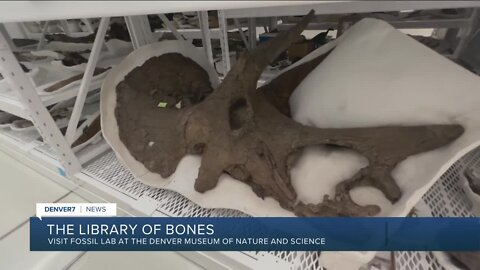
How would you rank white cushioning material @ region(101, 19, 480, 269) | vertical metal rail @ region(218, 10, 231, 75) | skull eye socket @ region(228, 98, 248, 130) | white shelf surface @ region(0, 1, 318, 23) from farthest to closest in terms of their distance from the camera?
1. vertical metal rail @ region(218, 10, 231, 75)
2. skull eye socket @ region(228, 98, 248, 130)
3. white cushioning material @ region(101, 19, 480, 269)
4. white shelf surface @ region(0, 1, 318, 23)

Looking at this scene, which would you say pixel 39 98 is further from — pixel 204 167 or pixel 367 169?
pixel 367 169

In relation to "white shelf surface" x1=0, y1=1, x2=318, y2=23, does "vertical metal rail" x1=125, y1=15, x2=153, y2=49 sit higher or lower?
lower

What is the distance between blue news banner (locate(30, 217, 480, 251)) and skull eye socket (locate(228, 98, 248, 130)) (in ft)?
0.83

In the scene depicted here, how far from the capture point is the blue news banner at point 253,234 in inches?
20.4

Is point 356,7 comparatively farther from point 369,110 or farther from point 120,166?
point 120,166

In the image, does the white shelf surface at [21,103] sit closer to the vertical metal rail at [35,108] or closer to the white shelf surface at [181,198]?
the vertical metal rail at [35,108]

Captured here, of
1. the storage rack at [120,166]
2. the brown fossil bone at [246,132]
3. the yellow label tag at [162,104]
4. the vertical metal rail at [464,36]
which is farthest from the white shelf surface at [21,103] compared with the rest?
the vertical metal rail at [464,36]

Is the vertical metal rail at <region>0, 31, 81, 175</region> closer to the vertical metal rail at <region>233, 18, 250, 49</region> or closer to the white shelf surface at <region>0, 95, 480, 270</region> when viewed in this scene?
the white shelf surface at <region>0, 95, 480, 270</region>

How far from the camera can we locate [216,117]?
648mm

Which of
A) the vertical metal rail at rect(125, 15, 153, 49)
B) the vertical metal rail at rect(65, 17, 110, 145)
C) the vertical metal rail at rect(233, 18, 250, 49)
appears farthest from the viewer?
the vertical metal rail at rect(233, 18, 250, 49)

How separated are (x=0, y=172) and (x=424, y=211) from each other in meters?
1.73

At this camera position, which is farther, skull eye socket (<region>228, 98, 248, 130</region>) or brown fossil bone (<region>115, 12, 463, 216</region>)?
skull eye socket (<region>228, 98, 248, 130</region>)

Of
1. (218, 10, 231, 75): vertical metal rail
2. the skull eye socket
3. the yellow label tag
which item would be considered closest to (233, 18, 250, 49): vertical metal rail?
(218, 10, 231, 75): vertical metal rail

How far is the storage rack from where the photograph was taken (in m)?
0.45
